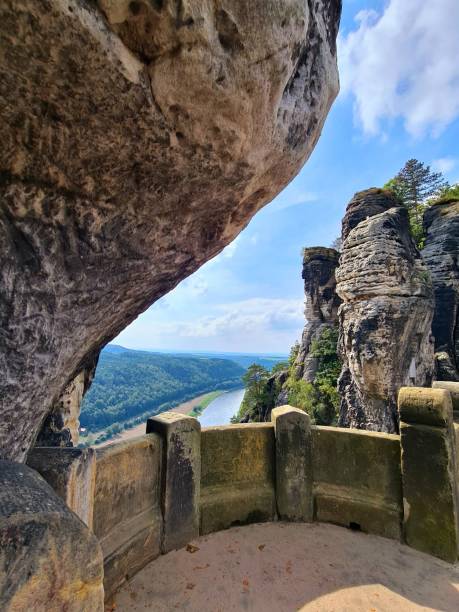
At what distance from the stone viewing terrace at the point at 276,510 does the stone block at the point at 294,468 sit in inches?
0.6

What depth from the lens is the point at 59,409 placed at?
491 cm

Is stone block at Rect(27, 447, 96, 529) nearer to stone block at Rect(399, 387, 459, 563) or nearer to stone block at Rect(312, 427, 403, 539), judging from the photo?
stone block at Rect(312, 427, 403, 539)

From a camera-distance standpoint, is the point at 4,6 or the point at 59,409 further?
the point at 59,409

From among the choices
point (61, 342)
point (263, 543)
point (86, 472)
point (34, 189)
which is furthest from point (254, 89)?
point (263, 543)

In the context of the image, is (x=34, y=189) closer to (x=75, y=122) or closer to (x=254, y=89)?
(x=75, y=122)

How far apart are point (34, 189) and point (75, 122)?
1.85ft

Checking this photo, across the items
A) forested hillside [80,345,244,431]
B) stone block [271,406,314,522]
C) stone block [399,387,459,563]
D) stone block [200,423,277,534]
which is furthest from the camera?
forested hillside [80,345,244,431]

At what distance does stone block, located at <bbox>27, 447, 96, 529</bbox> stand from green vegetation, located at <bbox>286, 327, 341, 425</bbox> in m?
20.4

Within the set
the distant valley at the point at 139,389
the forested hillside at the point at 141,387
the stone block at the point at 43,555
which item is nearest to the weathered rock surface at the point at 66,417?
the stone block at the point at 43,555

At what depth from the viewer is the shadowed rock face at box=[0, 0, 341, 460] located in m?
1.92

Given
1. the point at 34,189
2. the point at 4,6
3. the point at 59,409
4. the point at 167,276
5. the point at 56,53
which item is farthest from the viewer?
the point at 59,409

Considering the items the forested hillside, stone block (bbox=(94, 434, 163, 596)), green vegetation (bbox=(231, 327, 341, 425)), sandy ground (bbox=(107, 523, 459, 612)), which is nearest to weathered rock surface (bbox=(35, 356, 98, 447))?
stone block (bbox=(94, 434, 163, 596))

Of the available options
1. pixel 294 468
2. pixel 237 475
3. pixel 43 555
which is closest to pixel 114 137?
pixel 43 555

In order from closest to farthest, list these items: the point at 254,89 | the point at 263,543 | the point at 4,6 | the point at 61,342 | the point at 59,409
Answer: the point at 4,6 < the point at 254,89 < the point at 61,342 < the point at 263,543 < the point at 59,409
